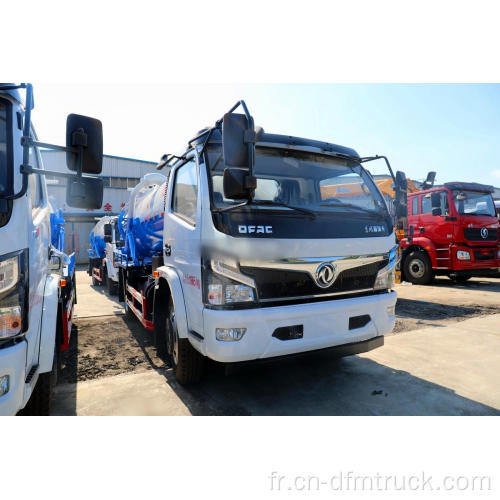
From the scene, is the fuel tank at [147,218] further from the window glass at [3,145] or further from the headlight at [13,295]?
the headlight at [13,295]

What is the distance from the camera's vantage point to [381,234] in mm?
3129

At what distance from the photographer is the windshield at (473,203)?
8.55 m

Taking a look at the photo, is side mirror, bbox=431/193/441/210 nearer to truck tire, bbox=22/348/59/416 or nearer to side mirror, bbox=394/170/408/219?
side mirror, bbox=394/170/408/219

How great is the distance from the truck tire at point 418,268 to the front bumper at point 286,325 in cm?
693

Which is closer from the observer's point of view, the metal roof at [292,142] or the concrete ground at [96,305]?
the metal roof at [292,142]

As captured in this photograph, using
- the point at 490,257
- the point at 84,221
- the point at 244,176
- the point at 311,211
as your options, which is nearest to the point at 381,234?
the point at 311,211

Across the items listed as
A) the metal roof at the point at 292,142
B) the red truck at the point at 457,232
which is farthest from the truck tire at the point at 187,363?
the red truck at the point at 457,232

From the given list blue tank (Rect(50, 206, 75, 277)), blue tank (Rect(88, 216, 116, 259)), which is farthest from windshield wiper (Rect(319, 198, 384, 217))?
blue tank (Rect(88, 216, 116, 259))

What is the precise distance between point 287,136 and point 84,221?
19.3 m

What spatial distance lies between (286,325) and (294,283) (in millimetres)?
313

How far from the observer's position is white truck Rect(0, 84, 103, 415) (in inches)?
72.4

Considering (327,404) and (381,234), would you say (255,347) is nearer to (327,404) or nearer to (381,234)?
(327,404)

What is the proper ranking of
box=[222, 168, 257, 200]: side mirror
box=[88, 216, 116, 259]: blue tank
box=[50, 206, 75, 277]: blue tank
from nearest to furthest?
box=[222, 168, 257, 200]: side mirror < box=[50, 206, 75, 277]: blue tank < box=[88, 216, 116, 259]: blue tank

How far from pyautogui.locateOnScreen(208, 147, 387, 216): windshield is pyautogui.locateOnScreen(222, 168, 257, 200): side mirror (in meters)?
0.36
